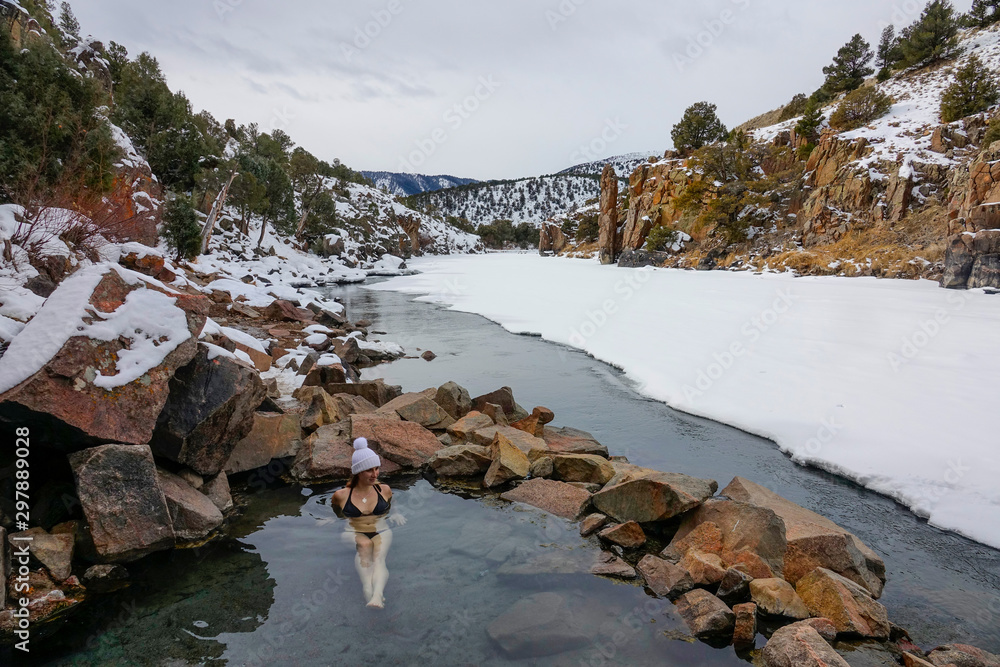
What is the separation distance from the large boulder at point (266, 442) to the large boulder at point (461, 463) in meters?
2.27

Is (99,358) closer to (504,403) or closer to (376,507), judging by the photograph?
(376,507)

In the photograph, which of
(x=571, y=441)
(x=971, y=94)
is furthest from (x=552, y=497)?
(x=971, y=94)

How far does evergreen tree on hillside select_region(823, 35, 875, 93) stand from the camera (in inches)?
1991

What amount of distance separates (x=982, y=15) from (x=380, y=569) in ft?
230

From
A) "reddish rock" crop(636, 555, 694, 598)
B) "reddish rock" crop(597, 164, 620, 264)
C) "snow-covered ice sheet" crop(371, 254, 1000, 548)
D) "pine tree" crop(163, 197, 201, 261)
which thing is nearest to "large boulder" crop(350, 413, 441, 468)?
"reddish rock" crop(636, 555, 694, 598)

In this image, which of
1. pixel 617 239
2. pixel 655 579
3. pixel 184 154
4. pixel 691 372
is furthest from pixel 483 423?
pixel 617 239

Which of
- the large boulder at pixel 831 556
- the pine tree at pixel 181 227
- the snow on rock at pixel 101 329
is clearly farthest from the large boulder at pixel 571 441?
the pine tree at pixel 181 227

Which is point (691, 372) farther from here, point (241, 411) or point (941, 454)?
point (241, 411)

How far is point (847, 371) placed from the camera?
1109 cm

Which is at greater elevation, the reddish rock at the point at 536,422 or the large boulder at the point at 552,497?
the reddish rock at the point at 536,422

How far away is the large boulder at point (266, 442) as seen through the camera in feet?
23.4

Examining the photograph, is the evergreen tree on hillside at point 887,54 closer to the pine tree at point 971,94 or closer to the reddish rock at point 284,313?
the pine tree at point 971,94

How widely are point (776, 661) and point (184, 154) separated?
38.9 m

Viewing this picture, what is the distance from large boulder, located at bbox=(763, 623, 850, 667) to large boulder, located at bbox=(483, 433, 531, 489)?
3.91m
